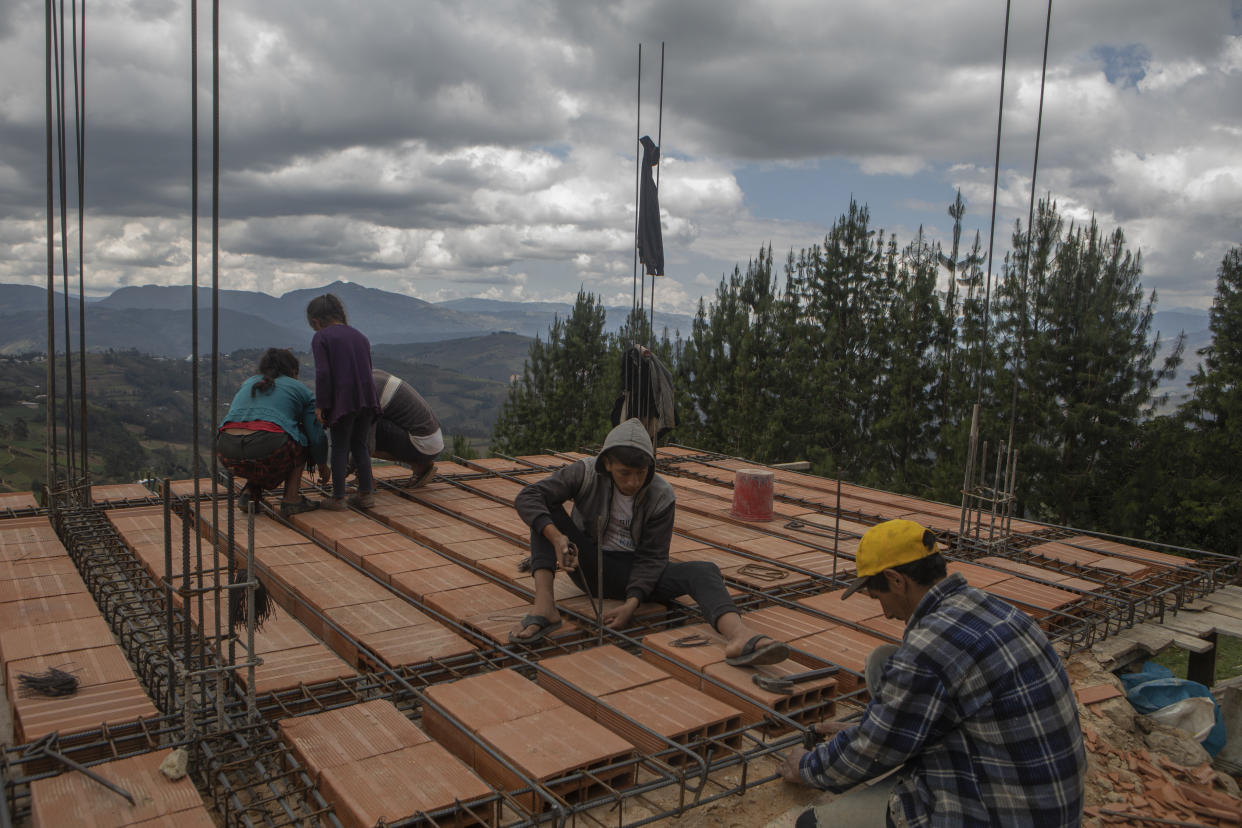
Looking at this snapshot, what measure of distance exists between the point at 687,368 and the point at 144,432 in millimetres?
46139

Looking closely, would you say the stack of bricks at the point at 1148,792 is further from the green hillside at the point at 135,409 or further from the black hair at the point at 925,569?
the green hillside at the point at 135,409

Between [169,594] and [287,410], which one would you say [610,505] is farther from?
[287,410]

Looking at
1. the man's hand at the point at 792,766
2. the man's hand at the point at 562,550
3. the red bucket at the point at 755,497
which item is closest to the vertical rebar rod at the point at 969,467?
the red bucket at the point at 755,497

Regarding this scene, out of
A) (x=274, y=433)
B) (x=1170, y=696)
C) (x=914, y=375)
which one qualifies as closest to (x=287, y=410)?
(x=274, y=433)

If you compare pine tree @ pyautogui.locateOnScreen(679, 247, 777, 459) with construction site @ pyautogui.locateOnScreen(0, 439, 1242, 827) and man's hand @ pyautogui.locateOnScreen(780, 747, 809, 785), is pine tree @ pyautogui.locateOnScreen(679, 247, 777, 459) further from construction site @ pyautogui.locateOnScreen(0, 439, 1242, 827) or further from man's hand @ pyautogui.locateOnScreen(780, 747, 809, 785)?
man's hand @ pyautogui.locateOnScreen(780, 747, 809, 785)

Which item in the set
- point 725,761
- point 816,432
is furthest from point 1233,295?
point 725,761

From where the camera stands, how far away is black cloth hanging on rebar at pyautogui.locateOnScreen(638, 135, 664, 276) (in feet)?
16.2

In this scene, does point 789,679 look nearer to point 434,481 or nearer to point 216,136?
point 216,136

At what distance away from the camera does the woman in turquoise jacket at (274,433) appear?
4.86m

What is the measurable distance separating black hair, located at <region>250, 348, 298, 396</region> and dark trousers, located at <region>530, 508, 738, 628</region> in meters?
2.32

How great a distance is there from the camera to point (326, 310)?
5227mm

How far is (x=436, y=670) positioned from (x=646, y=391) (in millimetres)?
2709

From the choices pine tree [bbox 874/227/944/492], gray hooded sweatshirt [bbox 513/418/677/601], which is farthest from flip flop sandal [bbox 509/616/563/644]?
pine tree [bbox 874/227/944/492]

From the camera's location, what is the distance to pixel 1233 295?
14.1 m
